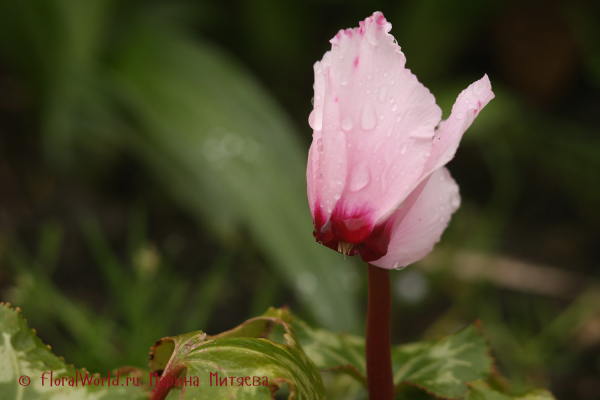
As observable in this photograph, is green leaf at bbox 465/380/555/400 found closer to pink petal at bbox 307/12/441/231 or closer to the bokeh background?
pink petal at bbox 307/12/441/231

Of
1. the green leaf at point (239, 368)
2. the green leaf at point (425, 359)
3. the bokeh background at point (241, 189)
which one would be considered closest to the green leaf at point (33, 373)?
the green leaf at point (239, 368)

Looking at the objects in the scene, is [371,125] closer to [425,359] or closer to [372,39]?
[372,39]

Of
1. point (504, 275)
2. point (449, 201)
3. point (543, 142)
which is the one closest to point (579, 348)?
point (504, 275)

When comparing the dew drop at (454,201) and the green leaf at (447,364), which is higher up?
the dew drop at (454,201)

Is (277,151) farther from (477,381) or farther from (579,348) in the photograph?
(477,381)

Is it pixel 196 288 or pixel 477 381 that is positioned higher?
pixel 196 288

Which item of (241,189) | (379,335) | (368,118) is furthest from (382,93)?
(241,189)

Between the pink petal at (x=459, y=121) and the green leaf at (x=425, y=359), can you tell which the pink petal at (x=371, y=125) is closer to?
the pink petal at (x=459, y=121)
